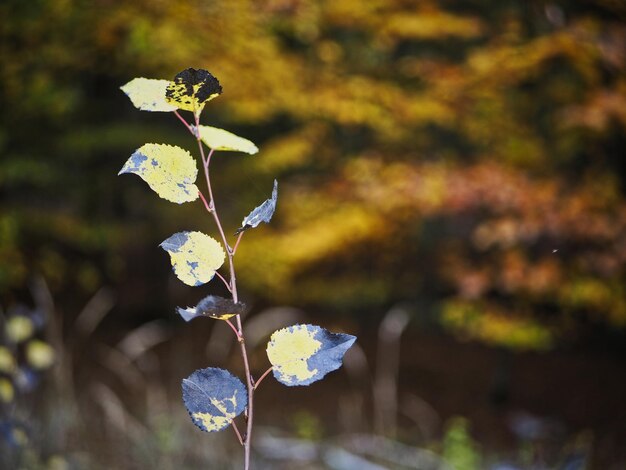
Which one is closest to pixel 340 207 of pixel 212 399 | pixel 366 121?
pixel 366 121

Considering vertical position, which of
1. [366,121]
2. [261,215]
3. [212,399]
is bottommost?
[366,121]

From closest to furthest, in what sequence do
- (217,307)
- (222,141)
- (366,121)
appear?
(217,307) → (222,141) → (366,121)

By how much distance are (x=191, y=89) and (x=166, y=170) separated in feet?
0.26

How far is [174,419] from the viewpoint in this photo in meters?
2.80

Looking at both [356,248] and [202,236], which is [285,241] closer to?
[356,248]

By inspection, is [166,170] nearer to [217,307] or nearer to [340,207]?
[217,307]

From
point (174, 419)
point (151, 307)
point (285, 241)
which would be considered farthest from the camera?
point (151, 307)

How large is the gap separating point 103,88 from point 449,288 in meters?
4.41

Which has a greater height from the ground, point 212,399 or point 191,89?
point 191,89

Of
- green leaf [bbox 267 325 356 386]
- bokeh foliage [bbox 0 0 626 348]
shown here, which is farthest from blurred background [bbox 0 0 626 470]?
green leaf [bbox 267 325 356 386]

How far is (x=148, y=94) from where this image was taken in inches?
23.9

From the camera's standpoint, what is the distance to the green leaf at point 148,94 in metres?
0.60

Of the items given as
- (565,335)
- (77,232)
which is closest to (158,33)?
(77,232)

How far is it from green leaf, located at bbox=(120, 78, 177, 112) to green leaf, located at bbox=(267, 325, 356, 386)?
24 centimetres
